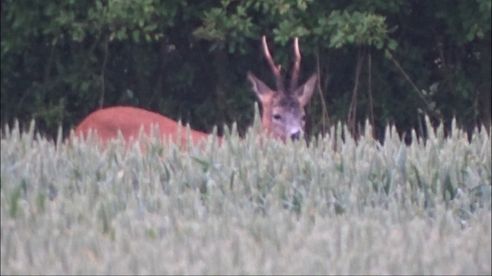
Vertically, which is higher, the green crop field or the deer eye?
the deer eye

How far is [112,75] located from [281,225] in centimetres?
894

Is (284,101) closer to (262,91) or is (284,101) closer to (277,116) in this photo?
(277,116)

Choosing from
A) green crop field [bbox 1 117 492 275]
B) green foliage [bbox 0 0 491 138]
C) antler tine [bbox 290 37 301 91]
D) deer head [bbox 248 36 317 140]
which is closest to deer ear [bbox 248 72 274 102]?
deer head [bbox 248 36 317 140]

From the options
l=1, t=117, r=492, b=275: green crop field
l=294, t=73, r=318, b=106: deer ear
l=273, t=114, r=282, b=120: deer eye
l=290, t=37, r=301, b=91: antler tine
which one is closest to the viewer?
l=1, t=117, r=492, b=275: green crop field

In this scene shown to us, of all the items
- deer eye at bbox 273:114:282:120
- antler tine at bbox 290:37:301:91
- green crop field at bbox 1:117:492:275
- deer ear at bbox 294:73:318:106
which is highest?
antler tine at bbox 290:37:301:91

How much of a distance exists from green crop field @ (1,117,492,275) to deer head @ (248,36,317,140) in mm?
4217

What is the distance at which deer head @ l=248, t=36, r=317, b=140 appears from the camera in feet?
39.5

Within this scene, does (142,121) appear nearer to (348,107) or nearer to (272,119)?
(272,119)

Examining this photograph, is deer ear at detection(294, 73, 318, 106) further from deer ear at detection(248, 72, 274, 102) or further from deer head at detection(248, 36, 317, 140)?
deer ear at detection(248, 72, 274, 102)

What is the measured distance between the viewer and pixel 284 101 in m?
12.2

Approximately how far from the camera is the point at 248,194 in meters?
6.32

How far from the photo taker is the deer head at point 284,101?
12.0 metres

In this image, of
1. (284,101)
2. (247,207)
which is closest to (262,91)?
(284,101)

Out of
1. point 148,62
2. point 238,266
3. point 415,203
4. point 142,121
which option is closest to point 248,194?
point 415,203
